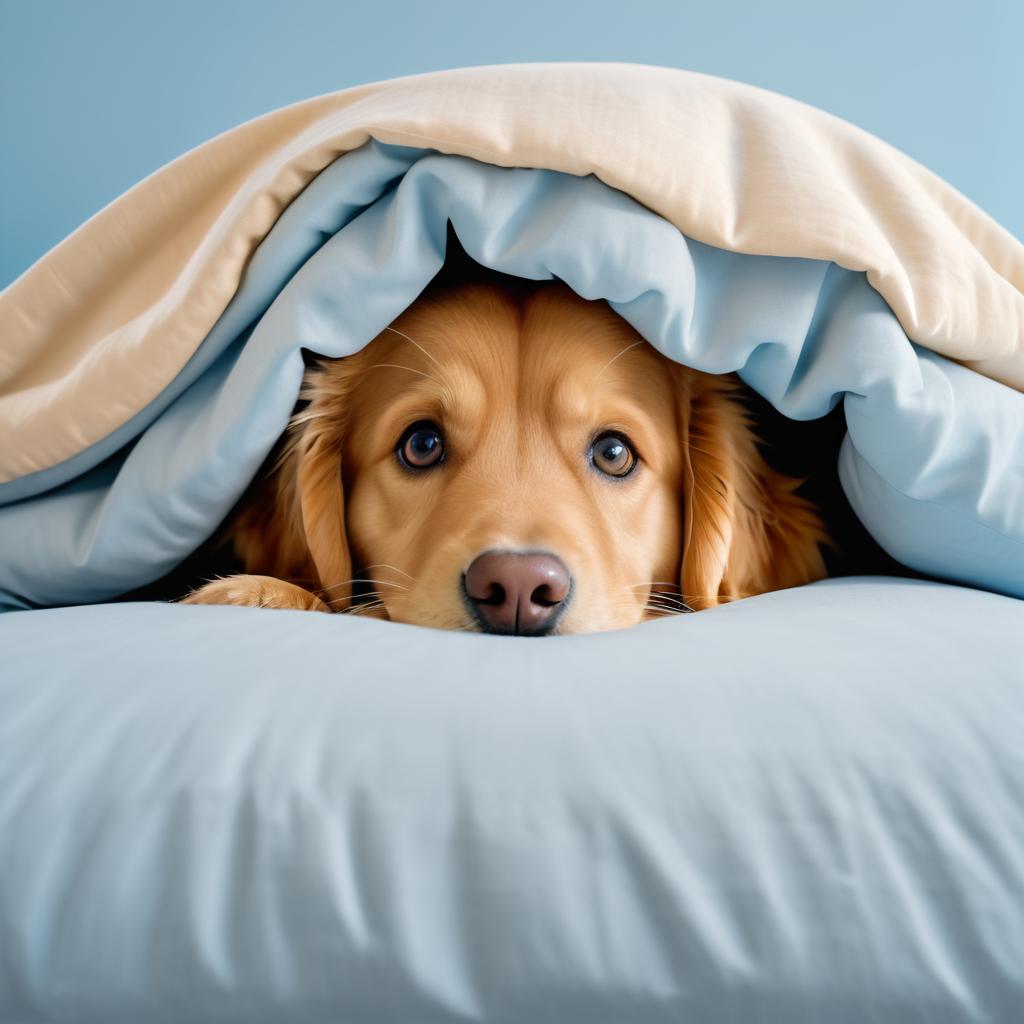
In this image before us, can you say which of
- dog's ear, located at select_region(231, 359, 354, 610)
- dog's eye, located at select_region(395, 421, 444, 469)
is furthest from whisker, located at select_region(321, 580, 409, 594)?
dog's eye, located at select_region(395, 421, 444, 469)

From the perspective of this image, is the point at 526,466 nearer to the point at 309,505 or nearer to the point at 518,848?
the point at 309,505

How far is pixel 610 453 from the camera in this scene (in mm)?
1933

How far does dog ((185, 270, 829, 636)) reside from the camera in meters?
1.81

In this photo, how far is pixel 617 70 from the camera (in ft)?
5.32

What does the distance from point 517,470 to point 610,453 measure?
0.71ft

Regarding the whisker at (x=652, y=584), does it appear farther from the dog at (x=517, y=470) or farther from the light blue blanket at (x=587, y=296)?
the light blue blanket at (x=587, y=296)

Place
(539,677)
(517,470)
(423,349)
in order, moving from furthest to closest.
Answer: (423,349) → (517,470) → (539,677)

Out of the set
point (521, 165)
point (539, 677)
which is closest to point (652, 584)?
point (521, 165)

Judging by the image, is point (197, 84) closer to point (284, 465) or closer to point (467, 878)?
point (284, 465)

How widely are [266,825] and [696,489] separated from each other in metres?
1.38

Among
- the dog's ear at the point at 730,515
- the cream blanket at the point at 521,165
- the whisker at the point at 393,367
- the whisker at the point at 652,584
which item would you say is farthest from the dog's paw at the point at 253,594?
the dog's ear at the point at 730,515

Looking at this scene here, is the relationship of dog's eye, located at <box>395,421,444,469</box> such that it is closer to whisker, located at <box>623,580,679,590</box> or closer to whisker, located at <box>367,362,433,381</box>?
whisker, located at <box>367,362,433,381</box>

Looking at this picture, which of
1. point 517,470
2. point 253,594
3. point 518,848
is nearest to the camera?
point 518,848

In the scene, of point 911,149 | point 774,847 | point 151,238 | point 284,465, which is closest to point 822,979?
point 774,847
